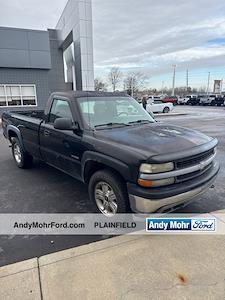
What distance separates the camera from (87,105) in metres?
4.26

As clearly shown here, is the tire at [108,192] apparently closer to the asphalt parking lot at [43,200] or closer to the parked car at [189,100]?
the asphalt parking lot at [43,200]

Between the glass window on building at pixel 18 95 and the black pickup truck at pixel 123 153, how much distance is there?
16606 mm

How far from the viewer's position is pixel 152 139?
3.37 meters

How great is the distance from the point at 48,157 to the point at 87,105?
138cm

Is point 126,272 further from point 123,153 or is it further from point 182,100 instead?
point 182,100

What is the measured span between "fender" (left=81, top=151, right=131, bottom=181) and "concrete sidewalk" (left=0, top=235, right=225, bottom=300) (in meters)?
0.87

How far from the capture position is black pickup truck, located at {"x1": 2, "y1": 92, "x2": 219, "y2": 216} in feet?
9.78

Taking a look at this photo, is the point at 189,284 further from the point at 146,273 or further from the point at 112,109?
the point at 112,109

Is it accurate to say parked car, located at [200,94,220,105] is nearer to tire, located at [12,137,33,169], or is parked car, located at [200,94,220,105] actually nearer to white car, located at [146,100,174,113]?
white car, located at [146,100,174,113]

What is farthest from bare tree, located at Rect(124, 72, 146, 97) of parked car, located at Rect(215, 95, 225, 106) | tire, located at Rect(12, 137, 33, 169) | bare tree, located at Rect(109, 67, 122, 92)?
tire, located at Rect(12, 137, 33, 169)

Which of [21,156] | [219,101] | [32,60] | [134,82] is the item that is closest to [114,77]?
[134,82]

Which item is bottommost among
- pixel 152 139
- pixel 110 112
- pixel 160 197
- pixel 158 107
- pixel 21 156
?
pixel 21 156

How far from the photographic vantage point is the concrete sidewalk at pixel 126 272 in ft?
7.79

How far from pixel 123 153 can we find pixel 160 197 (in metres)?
0.68
